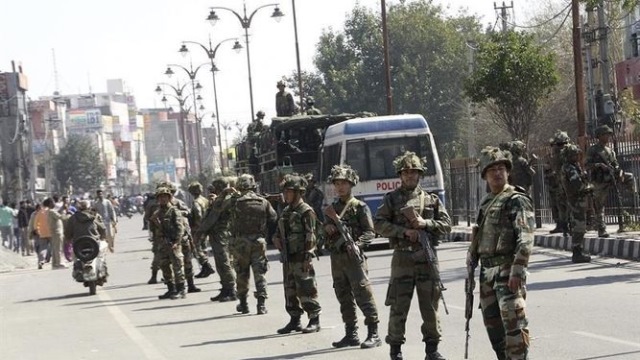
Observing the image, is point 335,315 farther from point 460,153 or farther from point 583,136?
point 460,153

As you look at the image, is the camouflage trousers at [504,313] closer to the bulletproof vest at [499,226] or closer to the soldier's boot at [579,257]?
A: the bulletproof vest at [499,226]

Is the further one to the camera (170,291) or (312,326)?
(170,291)

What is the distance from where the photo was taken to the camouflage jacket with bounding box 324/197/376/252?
12734mm

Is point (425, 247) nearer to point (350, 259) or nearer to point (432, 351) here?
point (432, 351)

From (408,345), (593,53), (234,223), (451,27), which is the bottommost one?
(408,345)

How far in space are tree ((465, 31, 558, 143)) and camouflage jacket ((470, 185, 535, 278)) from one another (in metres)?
23.2

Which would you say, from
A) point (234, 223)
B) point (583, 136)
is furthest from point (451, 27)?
point (234, 223)

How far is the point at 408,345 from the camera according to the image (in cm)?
1268

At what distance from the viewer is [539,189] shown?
101 ft

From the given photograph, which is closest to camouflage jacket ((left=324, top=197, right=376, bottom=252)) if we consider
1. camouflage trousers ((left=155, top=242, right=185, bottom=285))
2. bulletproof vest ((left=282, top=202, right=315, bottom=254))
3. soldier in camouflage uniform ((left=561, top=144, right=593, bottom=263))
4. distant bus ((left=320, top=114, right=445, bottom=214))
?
bulletproof vest ((left=282, top=202, right=315, bottom=254))

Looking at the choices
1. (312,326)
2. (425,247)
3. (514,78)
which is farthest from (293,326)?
(514,78)

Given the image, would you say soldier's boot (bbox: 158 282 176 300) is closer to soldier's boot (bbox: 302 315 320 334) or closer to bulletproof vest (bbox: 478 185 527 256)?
soldier's boot (bbox: 302 315 320 334)

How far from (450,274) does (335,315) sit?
4752 mm

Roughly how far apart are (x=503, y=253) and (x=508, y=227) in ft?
0.54
